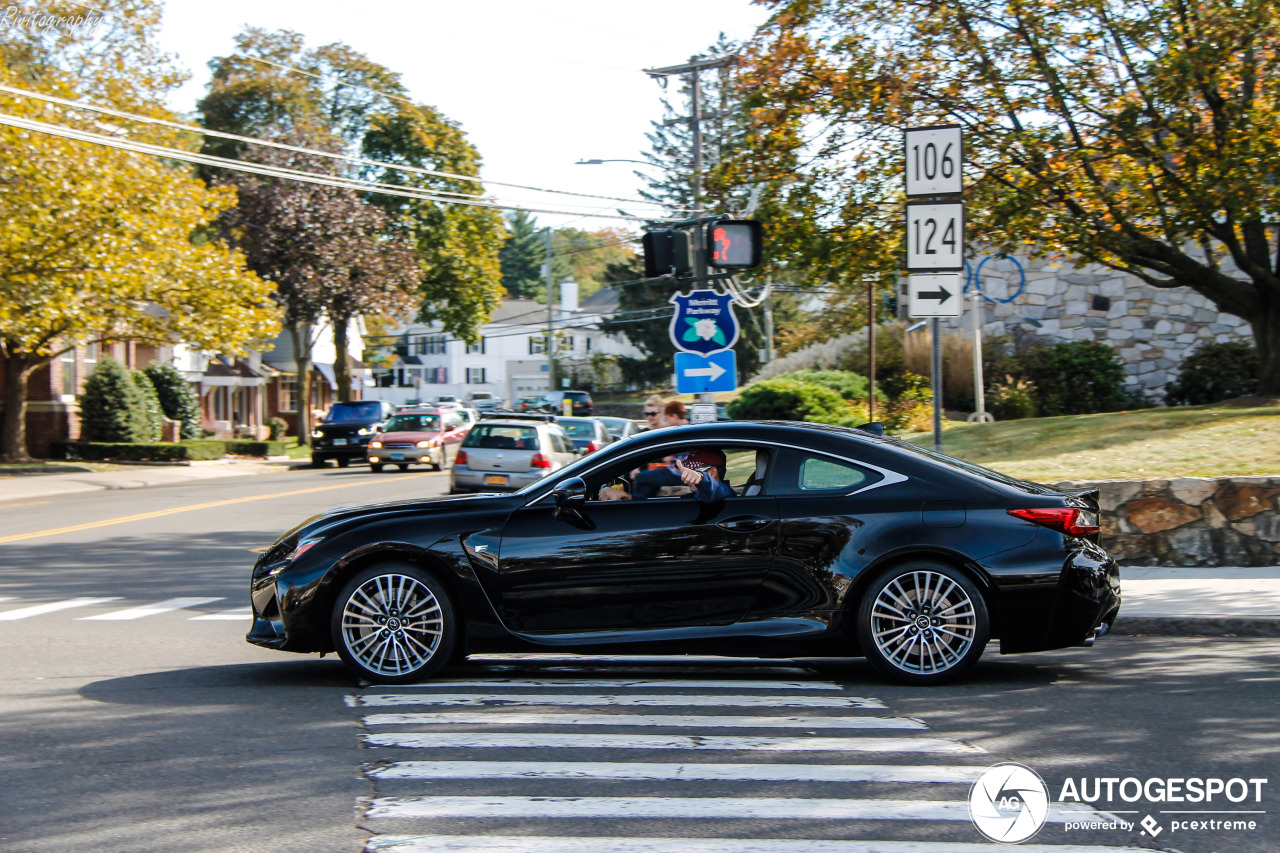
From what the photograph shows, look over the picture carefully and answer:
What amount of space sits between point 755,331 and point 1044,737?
217ft

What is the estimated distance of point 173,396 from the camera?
46.7m

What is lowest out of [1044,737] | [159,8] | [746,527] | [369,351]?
[1044,737]

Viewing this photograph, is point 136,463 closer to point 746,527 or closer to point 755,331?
point 746,527

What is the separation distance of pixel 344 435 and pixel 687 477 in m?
31.7

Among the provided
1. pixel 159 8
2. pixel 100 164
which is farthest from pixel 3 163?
pixel 159 8

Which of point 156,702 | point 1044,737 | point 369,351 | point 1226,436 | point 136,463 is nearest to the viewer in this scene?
point 1044,737

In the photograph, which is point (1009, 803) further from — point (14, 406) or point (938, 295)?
point (14, 406)

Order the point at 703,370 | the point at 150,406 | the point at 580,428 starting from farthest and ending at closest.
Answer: the point at 150,406, the point at 580,428, the point at 703,370

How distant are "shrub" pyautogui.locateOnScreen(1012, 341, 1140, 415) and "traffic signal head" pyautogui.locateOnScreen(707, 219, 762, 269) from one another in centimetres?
1326

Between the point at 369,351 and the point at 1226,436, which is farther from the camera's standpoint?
the point at 369,351

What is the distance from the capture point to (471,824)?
15.7ft

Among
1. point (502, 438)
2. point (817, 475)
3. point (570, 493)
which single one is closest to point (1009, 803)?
point (817, 475)

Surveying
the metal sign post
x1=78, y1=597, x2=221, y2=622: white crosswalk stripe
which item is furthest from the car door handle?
x1=78, y1=597, x2=221, y2=622: white crosswalk stripe

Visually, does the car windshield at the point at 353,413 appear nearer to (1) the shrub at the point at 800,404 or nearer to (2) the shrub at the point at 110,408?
(2) the shrub at the point at 110,408
